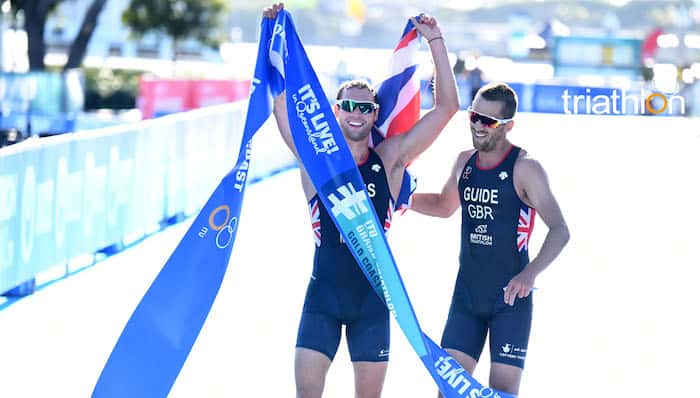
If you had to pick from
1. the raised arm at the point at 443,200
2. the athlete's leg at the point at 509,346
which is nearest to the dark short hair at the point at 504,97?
the raised arm at the point at 443,200

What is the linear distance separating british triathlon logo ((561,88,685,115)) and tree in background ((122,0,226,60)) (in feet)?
132

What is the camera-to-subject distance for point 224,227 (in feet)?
21.6

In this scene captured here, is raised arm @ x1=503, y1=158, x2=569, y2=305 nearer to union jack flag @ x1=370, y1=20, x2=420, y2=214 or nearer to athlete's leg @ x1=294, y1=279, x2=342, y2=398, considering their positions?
union jack flag @ x1=370, y1=20, x2=420, y2=214

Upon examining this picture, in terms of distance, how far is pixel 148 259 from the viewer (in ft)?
47.8

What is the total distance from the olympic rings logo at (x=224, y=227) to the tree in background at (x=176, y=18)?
42.0 meters

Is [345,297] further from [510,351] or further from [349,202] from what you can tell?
[510,351]

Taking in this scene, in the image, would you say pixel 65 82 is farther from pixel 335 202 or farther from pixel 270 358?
pixel 335 202

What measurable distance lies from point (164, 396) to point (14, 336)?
4795 millimetres

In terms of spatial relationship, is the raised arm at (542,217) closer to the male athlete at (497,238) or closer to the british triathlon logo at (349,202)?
the male athlete at (497,238)

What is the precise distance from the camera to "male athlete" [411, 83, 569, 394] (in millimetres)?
6402

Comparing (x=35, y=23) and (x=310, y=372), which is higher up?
(x=35, y=23)

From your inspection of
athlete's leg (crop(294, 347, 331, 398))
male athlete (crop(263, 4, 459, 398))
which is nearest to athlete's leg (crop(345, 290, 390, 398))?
male athlete (crop(263, 4, 459, 398))

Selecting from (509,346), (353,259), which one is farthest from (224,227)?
(509,346)

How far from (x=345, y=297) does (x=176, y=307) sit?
0.83m
